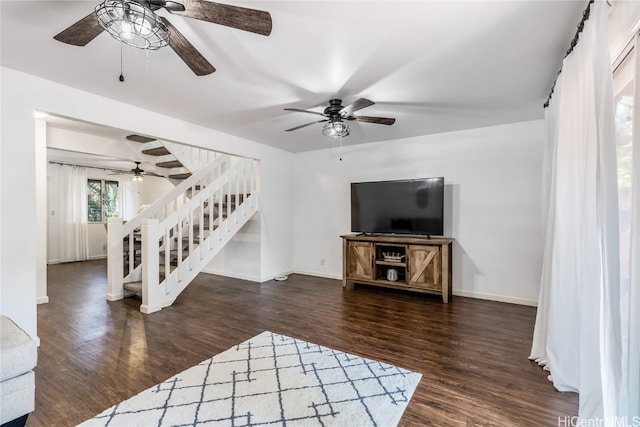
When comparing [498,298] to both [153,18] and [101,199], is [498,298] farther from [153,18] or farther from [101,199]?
[101,199]

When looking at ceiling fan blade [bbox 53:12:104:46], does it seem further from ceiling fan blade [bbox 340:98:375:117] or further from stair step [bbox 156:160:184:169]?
stair step [bbox 156:160:184:169]

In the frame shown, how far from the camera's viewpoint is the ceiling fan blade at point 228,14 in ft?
4.49

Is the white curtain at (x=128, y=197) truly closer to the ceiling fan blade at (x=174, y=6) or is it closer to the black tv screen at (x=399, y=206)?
the black tv screen at (x=399, y=206)

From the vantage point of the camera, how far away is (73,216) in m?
7.29

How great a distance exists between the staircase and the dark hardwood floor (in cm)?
26

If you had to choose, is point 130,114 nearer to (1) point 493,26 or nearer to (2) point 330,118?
(2) point 330,118

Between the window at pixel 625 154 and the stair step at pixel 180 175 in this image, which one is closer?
the window at pixel 625 154

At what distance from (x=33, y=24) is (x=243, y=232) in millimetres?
3813

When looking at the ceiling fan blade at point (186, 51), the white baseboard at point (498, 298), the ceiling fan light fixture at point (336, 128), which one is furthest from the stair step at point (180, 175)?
the white baseboard at point (498, 298)

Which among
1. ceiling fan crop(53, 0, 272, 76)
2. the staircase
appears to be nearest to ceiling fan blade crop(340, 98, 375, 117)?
ceiling fan crop(53, 0, 272, 76)

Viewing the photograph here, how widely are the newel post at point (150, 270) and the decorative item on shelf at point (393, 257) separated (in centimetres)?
310

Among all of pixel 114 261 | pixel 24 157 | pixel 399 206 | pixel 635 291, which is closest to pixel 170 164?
pixel 114 261

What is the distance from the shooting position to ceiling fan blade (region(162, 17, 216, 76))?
1563 millimetres

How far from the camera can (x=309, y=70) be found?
2.38 m
